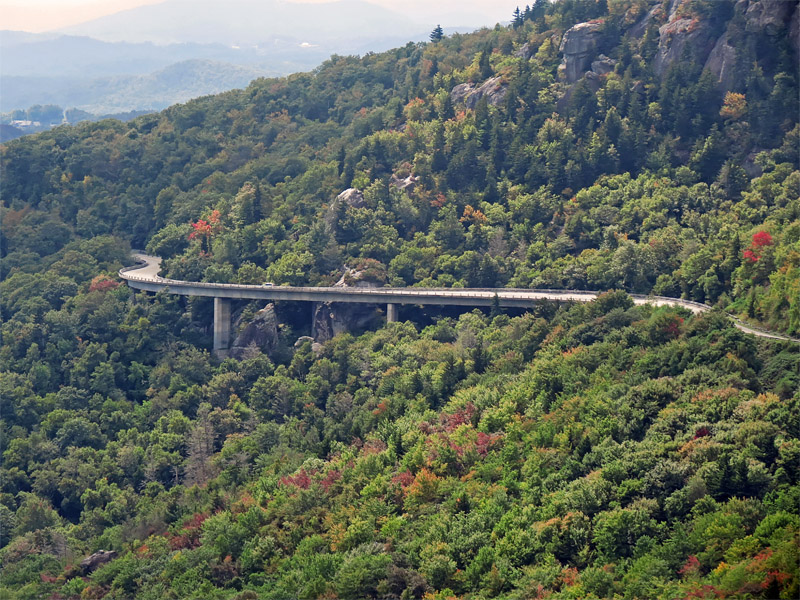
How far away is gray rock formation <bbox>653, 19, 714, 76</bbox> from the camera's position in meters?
103

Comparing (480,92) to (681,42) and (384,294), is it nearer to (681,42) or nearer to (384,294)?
(681,42)

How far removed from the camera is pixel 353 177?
364 ft

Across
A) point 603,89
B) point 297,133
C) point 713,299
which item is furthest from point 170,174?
point 713,299

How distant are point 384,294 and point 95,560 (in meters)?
32.1

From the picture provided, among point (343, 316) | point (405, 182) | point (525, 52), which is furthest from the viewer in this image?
point (525, 52)

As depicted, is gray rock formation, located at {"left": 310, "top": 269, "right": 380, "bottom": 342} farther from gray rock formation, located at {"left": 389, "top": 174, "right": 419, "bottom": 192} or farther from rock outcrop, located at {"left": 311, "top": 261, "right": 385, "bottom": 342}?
gray rock formation, located at {"left": 389, "top": 174, "right": 419, "bottom": 192}

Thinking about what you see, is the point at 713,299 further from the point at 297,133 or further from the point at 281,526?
the point at 297,133

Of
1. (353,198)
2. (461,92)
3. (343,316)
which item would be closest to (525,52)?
(461,92)

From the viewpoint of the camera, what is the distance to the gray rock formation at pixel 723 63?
99812 mm

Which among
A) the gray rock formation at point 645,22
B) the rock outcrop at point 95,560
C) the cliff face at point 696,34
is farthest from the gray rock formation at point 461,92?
the rock outcrop at point 95,560

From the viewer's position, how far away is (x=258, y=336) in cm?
9788

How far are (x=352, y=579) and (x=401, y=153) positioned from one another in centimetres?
6317

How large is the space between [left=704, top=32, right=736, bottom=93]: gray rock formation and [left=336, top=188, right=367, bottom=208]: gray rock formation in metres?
30.7

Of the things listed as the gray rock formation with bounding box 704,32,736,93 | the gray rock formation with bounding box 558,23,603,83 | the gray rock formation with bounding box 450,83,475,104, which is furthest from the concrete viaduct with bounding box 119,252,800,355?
the gray rock formation with bounding box 450,83,475,104
